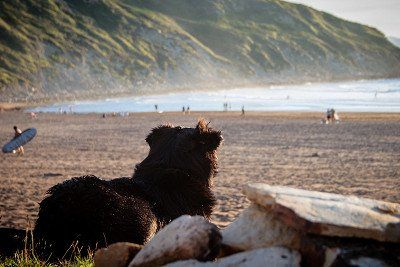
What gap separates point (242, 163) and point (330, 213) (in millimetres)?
15489

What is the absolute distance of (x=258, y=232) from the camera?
252 cm

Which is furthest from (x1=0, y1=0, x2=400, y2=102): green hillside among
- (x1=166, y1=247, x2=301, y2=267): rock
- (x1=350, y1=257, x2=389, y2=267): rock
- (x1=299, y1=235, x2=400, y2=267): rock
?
(x1=350, y1=257, x2=389, y2=267): rock

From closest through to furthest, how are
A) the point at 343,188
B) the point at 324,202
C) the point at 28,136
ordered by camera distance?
the point at 324,202, the point at 343,188, the point at 28,136

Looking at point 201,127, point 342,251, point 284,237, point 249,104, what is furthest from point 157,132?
point 249,104

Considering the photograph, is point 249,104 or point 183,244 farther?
point 249,104

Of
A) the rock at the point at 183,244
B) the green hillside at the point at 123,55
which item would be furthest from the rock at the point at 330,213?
the green hillside at the point at 123,55

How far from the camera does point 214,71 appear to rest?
154500 mm

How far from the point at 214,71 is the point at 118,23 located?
43246 millimetres

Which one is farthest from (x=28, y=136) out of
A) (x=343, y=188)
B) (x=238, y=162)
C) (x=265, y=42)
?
(x=265, y=42)

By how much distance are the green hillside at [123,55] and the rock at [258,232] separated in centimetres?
9791

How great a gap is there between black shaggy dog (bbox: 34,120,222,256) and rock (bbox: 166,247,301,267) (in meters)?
1.71

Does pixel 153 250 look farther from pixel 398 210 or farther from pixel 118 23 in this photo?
pixel 118 23

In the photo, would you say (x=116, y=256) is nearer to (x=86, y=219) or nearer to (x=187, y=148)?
(x=86, y=219)

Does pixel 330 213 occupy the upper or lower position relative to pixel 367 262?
upper
